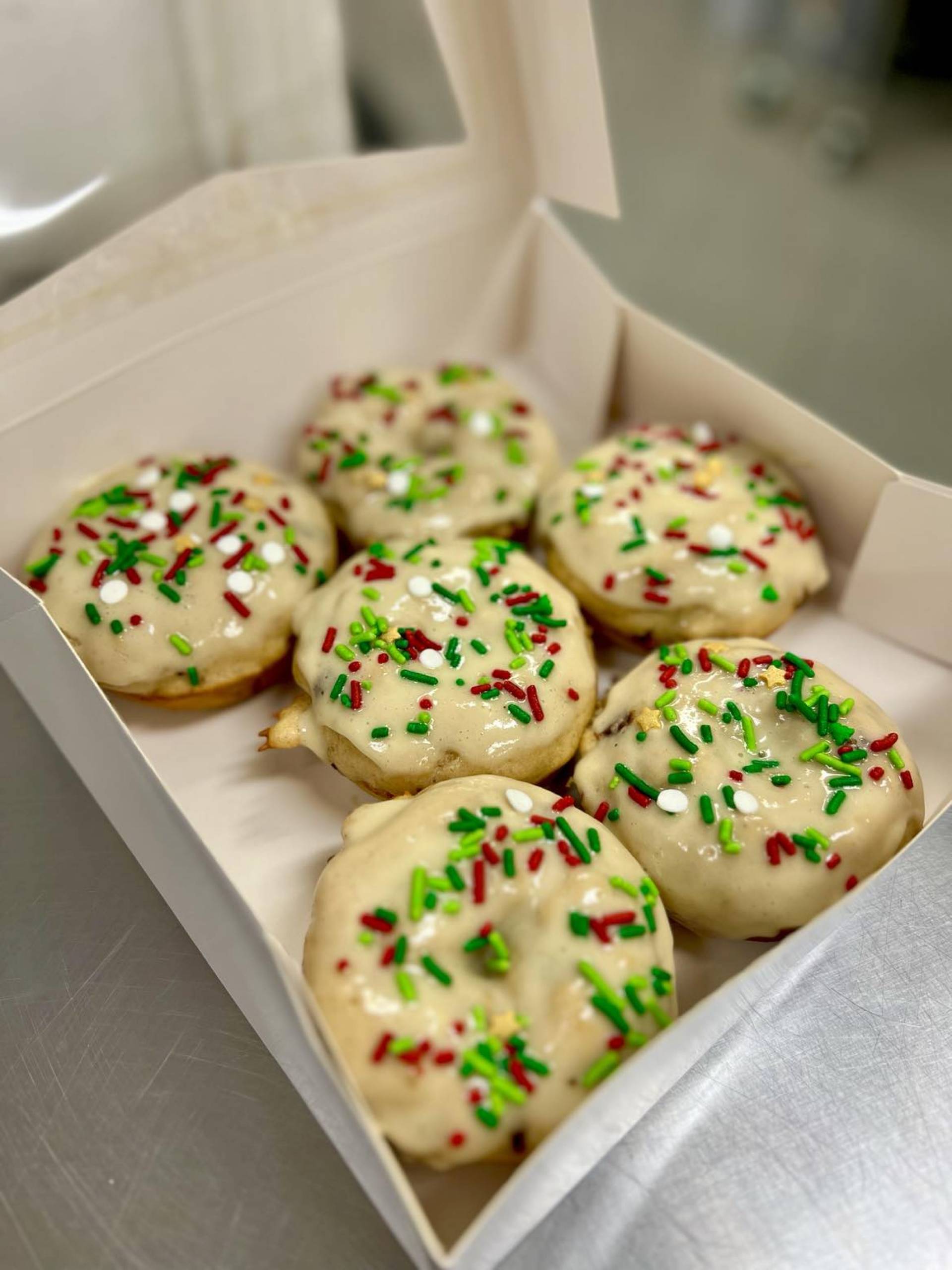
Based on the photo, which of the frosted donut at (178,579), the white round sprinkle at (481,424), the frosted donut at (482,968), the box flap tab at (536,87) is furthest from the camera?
the white round sprinkle at (481,424)

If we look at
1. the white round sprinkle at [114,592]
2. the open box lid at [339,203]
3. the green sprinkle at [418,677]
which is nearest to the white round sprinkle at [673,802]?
the green sprinkle at [418,677]

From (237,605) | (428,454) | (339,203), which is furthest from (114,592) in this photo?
(339,203)

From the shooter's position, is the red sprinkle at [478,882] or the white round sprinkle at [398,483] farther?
the white round sprinkle at [398,483]

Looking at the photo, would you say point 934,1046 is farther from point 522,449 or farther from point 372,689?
point 522,449

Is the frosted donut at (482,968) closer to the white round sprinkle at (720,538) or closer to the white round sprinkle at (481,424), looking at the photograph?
the white round sprinkle at (720,538)

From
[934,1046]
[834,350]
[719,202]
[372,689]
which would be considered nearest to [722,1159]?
[934,1046]

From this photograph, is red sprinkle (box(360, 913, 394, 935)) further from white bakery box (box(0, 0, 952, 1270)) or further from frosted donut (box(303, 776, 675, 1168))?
white bakery box (box(0, 0, 952, 1270))

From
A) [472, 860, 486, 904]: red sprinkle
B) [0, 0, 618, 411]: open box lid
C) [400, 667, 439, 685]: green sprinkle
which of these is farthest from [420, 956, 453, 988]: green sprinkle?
[0, 0, 618, 411]: open box lid
